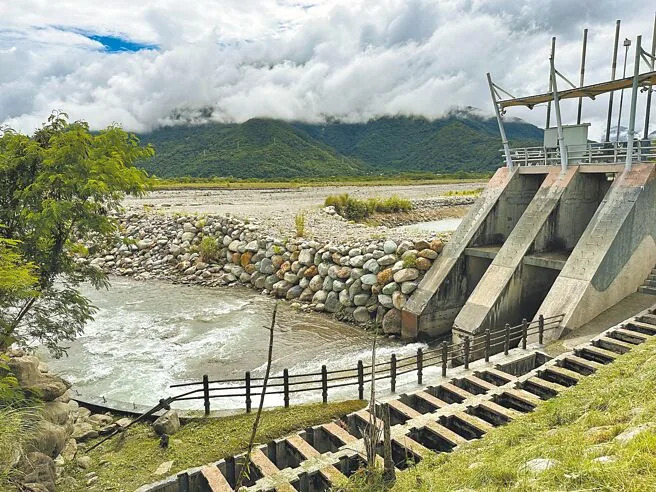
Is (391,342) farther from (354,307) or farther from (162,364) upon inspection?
(162,364)

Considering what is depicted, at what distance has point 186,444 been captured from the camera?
27.5 feet

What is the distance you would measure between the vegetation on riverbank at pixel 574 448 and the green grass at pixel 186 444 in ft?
9.75

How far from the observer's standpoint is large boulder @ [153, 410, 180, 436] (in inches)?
346

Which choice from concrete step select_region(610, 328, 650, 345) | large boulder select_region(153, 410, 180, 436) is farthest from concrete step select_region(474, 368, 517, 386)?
large boulder select_region(153, 410, 180, 436)

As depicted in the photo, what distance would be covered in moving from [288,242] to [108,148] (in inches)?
513

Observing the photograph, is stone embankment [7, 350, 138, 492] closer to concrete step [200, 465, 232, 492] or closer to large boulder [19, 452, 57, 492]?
large boulder [19, 452, 57, 492]

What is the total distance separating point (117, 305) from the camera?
20.1m

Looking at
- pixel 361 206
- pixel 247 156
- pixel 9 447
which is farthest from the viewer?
pixel 247 156

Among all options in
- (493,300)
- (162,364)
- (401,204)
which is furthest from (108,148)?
(401,204)

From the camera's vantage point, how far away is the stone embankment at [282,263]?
1706 cm

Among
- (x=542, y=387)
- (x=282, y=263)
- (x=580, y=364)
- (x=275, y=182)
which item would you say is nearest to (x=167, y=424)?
(x=542, y=387)

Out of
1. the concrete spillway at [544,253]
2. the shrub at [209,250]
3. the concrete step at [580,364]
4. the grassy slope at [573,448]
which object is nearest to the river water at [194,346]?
the concrete spillway at [544,253]

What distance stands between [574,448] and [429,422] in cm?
326

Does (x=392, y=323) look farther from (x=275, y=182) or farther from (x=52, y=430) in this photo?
(x=275, y=182)
